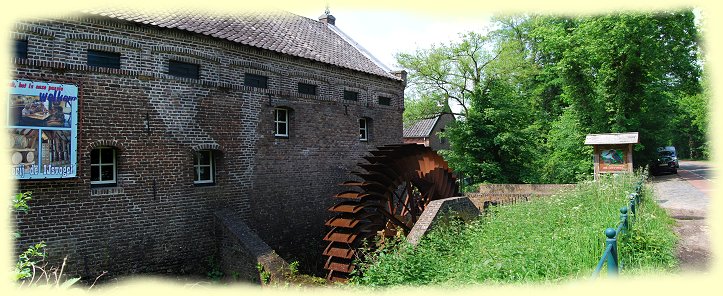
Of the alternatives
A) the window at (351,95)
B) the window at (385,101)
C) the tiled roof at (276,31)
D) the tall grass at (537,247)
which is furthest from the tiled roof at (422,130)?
the tall grass at (537,247)

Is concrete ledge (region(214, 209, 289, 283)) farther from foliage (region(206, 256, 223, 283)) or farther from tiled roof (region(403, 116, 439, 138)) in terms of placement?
tiled roof (region(403, 116, 439, 138))

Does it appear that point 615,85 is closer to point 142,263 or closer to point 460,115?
point 460,115

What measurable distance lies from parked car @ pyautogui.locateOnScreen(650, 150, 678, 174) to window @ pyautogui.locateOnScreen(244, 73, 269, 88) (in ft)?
69.6

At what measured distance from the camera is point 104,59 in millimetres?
8695

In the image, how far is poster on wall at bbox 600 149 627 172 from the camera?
47.1 ft

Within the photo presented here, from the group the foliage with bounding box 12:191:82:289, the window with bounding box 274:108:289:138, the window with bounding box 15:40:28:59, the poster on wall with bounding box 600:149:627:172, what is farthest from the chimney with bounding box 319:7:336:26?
the foliage with bounding box 12:191:82:289

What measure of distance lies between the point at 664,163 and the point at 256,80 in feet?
73.8

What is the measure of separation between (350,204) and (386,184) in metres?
1.13

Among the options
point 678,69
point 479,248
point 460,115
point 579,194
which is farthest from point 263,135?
point 678,69

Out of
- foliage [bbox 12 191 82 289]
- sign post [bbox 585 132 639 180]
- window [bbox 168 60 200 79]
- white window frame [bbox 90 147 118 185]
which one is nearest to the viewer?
foliage [bbox 12 191 82 289]

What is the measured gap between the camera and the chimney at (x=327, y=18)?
1795cm

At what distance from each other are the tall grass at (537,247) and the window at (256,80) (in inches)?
209

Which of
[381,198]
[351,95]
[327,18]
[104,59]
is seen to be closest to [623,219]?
[381,198]

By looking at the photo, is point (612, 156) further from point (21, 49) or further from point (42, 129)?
point (21, 49)
